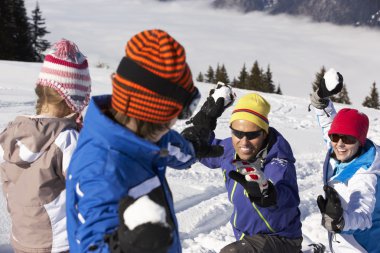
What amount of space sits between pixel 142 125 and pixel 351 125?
190cm

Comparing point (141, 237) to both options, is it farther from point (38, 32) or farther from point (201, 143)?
point (38, 32)

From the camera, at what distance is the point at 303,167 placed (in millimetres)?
7113

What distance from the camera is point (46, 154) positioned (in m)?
2.09

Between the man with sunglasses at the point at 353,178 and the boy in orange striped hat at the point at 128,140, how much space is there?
1.26 meters

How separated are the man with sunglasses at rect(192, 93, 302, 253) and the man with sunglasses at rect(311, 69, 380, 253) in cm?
25

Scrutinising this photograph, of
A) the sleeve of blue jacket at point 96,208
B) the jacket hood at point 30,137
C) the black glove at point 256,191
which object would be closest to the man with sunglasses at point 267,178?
the black glove at point 256,191

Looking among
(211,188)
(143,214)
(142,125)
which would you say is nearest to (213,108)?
(142,125)

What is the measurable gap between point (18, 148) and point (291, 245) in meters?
1.80

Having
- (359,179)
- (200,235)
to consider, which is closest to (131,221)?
(359,179)

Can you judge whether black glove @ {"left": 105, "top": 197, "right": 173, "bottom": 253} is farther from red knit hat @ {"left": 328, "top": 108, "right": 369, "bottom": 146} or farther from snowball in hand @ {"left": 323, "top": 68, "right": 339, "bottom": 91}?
snowball in hand @ {"left": 323, "top": 68, "right": 339, "bottom": 91}

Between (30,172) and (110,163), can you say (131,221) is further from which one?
(30,172)

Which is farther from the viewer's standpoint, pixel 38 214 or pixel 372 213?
pixel 372 213

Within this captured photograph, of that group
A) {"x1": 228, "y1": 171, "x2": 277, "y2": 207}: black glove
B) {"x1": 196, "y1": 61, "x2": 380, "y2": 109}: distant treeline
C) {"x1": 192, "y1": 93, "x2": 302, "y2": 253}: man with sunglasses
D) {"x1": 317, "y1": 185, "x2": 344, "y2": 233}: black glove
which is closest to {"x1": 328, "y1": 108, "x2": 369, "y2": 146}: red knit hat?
{"x1": 192, "y1": 93, "x2": 302, "y2": 253}: man with sunglasses

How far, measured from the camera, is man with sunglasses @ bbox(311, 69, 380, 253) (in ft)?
8.51
